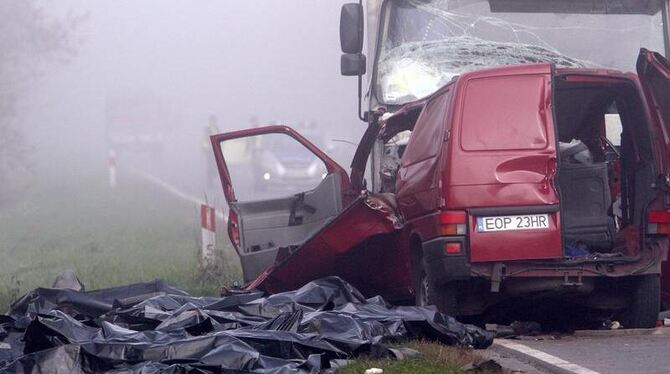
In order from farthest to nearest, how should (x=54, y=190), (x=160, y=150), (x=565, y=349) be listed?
(x=160, y=150) < (x=54, y=190) < (x=565, y=349)

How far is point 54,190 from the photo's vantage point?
4356 centimetres

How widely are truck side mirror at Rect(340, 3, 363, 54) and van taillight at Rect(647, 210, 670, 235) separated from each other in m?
3.95

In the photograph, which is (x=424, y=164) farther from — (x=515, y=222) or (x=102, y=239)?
(x=102, y=239)

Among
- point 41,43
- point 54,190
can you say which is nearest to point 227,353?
point 41,43

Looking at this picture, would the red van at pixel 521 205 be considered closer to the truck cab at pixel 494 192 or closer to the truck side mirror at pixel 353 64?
the truck cab at pixel 494 192

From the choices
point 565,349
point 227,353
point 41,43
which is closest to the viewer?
point 227,353

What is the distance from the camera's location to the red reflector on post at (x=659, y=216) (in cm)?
899

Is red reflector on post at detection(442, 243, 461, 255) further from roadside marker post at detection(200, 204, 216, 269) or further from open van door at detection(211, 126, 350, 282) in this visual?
roadside marker post at detection(200, 204, 216, 269)

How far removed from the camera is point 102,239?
22.9 metres

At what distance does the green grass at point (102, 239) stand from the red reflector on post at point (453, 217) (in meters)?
4.74

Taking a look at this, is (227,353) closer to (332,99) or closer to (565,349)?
(565,349)

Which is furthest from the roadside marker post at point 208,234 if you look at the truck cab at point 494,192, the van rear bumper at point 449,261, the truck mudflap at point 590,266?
the truck mudflap at point 590,266

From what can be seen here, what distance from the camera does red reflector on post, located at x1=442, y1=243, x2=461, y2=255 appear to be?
863 cm

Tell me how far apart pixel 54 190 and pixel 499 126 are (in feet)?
120
